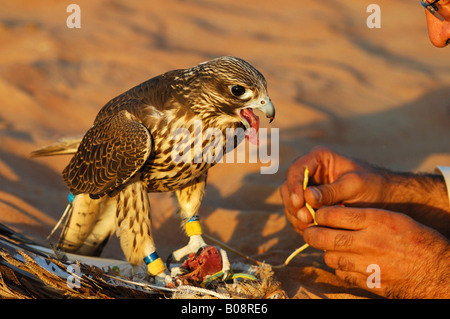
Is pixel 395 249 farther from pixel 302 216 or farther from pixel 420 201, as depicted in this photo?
pixel 420 201

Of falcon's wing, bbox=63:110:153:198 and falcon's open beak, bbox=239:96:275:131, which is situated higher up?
falcon's open beak, bbox=239:96:275:131

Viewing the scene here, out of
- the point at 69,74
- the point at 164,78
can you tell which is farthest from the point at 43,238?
the point at 69,74

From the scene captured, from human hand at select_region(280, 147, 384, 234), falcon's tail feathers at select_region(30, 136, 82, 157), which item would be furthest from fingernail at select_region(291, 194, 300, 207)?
falcon's tail feathers at select_region(30, 136, 82, 157)

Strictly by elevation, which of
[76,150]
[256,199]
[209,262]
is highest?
[76,150]

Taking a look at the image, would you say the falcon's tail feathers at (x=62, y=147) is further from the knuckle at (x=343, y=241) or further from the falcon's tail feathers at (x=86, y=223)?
the knuckle at (x=343, y=241)

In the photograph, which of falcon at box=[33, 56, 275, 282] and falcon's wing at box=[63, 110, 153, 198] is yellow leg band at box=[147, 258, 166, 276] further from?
falcon's wing at box=[63, 110, 153, 198]

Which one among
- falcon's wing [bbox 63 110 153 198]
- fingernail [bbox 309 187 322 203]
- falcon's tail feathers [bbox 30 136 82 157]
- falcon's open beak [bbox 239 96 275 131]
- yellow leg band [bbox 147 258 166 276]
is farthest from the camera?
falcon's tail feathers [bbox 30 136 82 157]

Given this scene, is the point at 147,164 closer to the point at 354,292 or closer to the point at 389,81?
the point at 354,292
